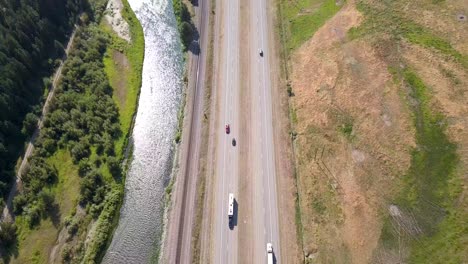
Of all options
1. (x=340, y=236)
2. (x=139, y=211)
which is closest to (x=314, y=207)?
(x=340, y=236)

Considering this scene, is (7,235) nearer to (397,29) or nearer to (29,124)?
(29,124)

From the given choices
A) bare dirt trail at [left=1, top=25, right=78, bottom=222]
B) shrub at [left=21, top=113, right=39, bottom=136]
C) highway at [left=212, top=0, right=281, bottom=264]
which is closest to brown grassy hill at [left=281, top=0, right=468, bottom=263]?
highway at [left=212, top=0, right=281, bottom=264]

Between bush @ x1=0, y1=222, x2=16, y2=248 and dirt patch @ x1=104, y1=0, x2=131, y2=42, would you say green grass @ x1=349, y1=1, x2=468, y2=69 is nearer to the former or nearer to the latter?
dirt patch @ x1=104, y1=0, x2=131, y2=42

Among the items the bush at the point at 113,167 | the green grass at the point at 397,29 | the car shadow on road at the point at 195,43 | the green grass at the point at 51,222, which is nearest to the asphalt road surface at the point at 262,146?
the car shadow on road at the point at 195,43

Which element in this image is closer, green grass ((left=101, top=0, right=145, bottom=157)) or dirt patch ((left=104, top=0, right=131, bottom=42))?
green grass ((left=101, top=0, right=145, bottom=157))

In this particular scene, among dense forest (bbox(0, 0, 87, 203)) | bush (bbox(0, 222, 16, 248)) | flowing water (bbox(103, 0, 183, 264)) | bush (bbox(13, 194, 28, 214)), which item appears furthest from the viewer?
dense forest (bbox(0, 0, 87, 203))

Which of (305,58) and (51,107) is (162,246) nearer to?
(51,107)

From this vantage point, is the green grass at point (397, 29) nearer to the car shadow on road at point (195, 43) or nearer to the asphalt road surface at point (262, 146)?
the asphalt road surface at point (262, 146)
